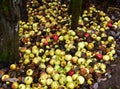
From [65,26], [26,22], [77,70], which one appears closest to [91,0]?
[65,26]

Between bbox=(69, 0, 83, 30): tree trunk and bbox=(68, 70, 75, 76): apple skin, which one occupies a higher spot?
bbox=(69, 0, 83, 30): tree trunk

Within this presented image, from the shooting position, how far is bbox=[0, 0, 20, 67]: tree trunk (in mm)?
4023

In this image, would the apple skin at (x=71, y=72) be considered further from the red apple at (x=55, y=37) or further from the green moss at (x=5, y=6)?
the green moss at (x=5, y=6)

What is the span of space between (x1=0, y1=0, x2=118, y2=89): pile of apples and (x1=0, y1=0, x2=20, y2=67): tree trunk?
18 centimetres

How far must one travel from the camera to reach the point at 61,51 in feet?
15.9

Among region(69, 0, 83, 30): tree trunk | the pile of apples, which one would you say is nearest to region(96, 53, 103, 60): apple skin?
the pile of apples

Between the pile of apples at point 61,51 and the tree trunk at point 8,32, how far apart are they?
7.2 inches

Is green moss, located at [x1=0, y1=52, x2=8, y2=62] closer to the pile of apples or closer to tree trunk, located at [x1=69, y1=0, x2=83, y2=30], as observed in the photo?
the pile of apples

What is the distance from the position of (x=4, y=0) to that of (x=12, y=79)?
1305 millimetres

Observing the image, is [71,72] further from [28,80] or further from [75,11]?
[75,11]

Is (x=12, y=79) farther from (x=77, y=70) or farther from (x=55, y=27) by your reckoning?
(x=55, y=27)

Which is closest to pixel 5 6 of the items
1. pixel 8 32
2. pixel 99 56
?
pixel 8 32

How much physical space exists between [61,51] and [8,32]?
1.08 m

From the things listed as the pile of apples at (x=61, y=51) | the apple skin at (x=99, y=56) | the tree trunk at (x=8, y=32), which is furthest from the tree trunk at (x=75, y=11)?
the tree trunk at (x=8, y=32)
